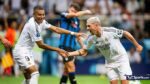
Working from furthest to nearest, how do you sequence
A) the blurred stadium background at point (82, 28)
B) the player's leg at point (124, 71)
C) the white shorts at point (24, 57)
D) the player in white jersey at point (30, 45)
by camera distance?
1. the blurred stadium background at point (82, 28)
2. the white shorts at point (24, 57)
3. the player in white jersey at point (30, 45)
4. the player's leg at point (124, 71)

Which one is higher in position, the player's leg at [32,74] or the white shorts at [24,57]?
the white shorts at [24,57]

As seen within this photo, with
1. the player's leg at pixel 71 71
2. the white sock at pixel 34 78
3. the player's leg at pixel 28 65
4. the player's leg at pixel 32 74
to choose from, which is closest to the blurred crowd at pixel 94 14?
the player's leg at pixel 71 71

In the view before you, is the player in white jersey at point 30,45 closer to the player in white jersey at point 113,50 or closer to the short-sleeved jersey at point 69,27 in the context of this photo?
the player in white jersey at point 113,50

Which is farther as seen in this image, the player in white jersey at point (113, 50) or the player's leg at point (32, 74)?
the player's leg at point (32, 74)

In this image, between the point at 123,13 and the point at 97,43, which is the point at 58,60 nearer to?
the point at 123,13

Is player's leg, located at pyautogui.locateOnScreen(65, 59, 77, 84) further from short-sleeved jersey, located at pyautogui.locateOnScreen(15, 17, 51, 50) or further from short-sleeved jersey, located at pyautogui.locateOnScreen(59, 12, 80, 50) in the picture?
short-sleeved jersey, located at pyautogui.locateOnScreen(15, 17, 51, 50)

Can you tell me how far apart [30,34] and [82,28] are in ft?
39.7

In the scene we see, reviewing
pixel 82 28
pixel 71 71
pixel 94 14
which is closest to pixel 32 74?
pixel 71 71

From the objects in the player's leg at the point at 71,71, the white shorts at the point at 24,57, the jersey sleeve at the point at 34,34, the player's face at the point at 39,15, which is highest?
the player's face at the point at 39,15

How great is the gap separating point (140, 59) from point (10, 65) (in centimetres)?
566

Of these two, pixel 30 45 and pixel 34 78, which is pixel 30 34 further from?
pixel 34 78

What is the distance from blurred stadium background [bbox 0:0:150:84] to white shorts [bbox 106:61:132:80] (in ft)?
34.4

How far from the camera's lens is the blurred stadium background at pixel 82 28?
966 inches

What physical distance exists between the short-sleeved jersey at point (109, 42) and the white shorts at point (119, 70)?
0.17m
